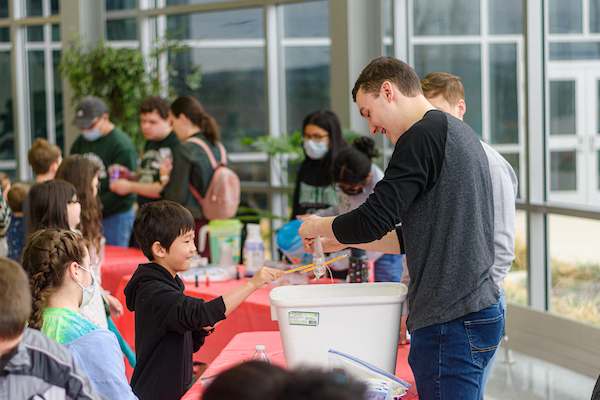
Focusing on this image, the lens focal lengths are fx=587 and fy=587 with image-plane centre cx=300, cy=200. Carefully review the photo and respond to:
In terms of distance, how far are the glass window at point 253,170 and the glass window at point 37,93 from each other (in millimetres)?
3195

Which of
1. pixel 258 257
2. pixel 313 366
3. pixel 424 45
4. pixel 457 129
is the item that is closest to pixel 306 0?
pixel 424 45

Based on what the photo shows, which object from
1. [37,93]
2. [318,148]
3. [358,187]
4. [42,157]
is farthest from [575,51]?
[37,93]

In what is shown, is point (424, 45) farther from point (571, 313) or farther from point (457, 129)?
point (457, 129)

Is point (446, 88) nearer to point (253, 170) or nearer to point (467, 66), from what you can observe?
point (467, 66)

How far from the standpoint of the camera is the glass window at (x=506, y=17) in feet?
13.2

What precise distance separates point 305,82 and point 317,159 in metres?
2.45

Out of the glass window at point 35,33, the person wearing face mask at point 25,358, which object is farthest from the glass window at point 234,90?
the person wearing face mask at point 25,358

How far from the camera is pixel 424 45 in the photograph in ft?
15.8

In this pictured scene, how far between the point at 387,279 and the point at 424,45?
2.82 meters

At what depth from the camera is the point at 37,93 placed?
7.44m

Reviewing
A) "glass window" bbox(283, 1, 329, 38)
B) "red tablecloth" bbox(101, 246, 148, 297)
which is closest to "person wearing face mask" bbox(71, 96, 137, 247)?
"red tablecloth" bbox(101, 246, 148, 297)

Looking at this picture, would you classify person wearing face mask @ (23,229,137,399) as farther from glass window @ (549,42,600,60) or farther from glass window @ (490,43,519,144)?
glass window @ (490,43,519,144)

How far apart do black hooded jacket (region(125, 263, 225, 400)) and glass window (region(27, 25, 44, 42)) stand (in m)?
6.55

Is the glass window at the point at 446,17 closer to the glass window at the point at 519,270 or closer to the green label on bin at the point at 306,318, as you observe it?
the glass window at the point at 519,270
